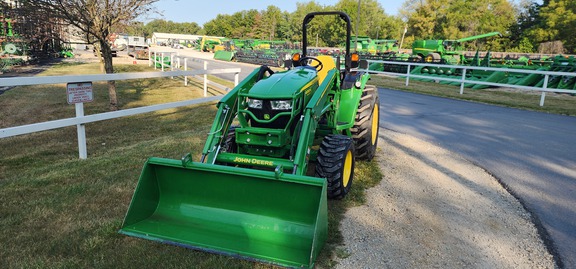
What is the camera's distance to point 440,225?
4016 mm

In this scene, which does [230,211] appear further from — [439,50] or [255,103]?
[439,50]

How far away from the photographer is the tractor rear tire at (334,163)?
418cm

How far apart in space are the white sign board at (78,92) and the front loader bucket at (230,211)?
10.0 ft

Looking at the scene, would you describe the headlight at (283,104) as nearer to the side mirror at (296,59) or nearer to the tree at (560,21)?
the side mirror at (296,59)

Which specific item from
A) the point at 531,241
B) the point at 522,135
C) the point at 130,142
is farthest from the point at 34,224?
the point at 522,135

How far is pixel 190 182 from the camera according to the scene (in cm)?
382

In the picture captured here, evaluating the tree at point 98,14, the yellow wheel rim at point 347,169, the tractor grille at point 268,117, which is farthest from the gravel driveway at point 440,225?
the tree at point 98,14

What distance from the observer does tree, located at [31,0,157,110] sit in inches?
389

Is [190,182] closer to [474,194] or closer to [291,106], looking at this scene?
[291,106]

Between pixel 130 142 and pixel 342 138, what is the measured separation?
4.69 m

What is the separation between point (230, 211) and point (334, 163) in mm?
1179

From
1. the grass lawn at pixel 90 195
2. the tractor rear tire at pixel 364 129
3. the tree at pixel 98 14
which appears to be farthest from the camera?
the tree at pixel 98 14

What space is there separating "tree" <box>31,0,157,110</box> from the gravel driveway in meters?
8.54

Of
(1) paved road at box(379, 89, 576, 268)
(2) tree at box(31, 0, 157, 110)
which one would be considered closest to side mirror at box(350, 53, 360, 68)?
(1) paved road at box(379, 89, 576, 268)
